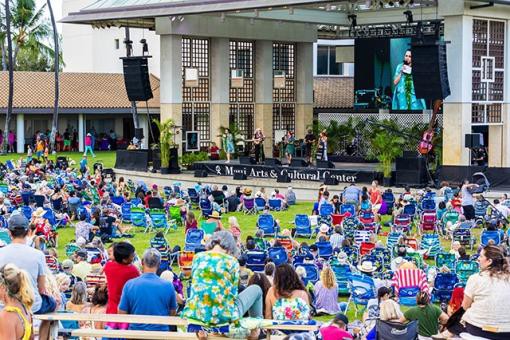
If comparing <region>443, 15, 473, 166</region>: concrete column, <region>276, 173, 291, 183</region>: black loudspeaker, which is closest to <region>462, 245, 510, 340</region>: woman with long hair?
<region>443, 15, 473, 166</region>: concrete column

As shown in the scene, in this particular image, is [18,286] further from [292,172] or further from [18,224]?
[292,172]

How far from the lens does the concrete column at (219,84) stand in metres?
40.3

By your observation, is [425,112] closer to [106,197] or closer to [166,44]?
[166,44]

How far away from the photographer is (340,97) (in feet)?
163

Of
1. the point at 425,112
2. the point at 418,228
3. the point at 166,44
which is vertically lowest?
the point at 418,228

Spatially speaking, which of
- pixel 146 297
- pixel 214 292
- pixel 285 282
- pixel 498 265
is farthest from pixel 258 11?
pixel 214 292

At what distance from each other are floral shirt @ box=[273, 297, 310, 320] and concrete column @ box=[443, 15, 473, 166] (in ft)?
77.2

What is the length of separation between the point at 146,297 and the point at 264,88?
3448cm

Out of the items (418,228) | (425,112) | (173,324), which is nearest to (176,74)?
(425,112)

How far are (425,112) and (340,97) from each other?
9.70m

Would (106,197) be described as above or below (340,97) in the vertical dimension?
below

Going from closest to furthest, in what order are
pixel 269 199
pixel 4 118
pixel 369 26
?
pixel 269 199
pixel 369 26
pixel 4 118

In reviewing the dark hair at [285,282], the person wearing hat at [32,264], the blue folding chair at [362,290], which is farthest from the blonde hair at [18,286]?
the blue folding chair at [362,290]

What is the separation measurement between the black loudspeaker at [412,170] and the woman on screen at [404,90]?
10.9 meters
